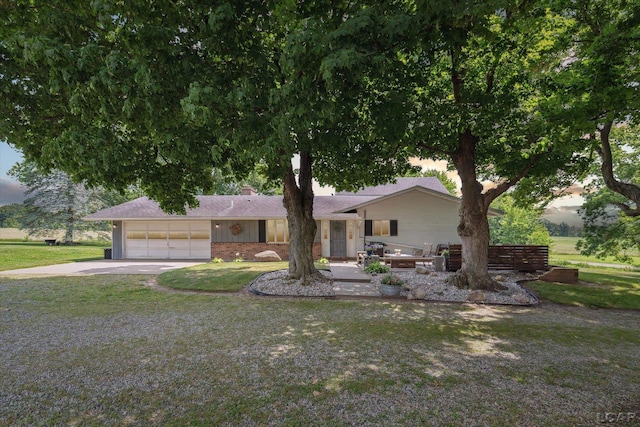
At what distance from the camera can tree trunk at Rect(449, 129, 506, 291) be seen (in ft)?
35.0

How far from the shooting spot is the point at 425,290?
34.5 feet

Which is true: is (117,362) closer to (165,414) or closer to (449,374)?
(165,414)

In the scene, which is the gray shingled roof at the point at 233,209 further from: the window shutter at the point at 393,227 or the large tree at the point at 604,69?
the large tree at the point at 604,69

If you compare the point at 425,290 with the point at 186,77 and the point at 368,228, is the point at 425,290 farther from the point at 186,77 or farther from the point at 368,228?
the point at 368,228

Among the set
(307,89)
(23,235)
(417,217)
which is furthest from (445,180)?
(23,235)

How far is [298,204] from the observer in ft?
37.3

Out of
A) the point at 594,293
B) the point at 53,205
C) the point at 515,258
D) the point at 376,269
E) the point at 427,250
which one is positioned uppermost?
the point at 53,205

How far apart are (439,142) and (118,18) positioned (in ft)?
27.8

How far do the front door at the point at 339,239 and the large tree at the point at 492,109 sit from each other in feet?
32.3

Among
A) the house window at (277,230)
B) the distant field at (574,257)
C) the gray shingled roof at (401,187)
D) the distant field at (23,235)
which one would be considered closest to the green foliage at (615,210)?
the distant field at (574,257)

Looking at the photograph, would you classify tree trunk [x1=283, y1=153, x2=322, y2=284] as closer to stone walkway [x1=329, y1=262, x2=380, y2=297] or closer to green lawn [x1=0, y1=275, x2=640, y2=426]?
stone walkway [x1=329, y1=262, x2=380, y2=297]

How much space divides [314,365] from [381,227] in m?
16.3

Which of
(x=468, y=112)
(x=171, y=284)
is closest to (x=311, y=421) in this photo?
(x=468, y=112)

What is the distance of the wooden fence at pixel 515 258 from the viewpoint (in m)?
14.4
